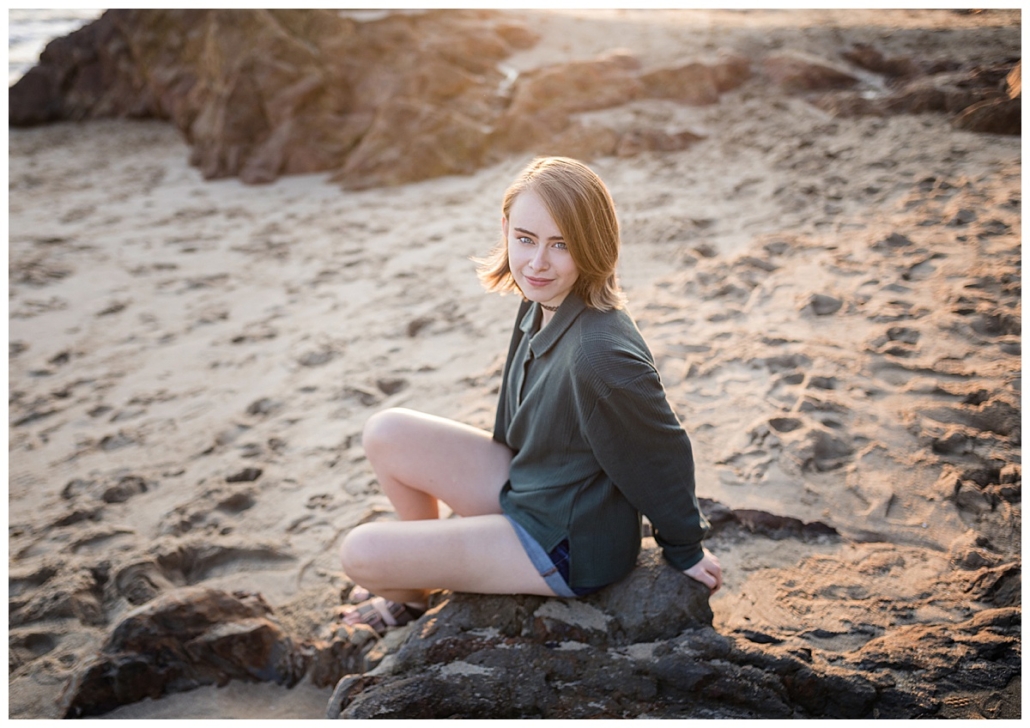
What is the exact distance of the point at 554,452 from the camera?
6.22ft

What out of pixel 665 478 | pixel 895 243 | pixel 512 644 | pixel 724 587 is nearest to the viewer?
pixel 665 478

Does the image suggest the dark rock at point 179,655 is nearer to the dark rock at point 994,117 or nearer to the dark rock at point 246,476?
the dark rock at point 246,476

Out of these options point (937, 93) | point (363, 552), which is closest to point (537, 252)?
point (363, 552)

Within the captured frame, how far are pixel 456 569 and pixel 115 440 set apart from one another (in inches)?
97.6

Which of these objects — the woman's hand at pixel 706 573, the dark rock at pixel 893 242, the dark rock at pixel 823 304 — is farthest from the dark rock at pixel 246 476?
the dark rock at pixel 893 242

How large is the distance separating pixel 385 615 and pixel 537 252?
118 centimetres

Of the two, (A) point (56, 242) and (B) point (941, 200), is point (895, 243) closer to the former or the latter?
(B) point (941, 200)

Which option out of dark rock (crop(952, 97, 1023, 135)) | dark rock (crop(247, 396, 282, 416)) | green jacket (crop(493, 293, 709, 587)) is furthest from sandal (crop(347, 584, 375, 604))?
dark rock (crop(952, 97, 1023, 135))

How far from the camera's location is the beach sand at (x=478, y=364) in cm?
238

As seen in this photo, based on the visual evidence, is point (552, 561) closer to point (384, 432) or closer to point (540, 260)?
point (384, 432)

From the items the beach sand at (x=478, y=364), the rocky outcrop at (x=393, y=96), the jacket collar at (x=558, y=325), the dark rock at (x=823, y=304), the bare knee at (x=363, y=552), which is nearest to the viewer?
the jacket collar at (x=558, y=325)

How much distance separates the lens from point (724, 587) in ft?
7.11

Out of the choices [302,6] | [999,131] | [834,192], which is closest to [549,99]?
[302,6]

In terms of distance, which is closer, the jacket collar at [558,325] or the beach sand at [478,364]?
the jacket collar at [558,325]
